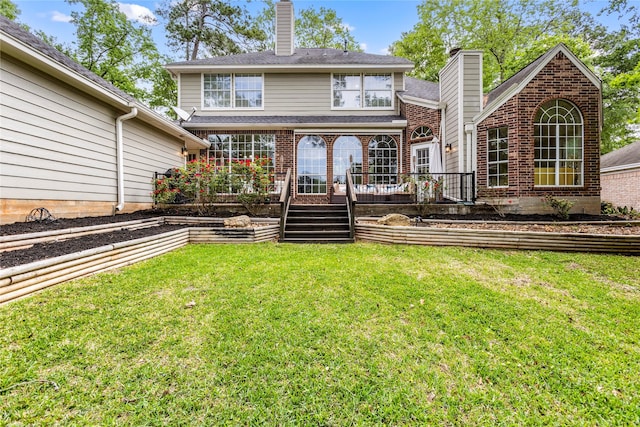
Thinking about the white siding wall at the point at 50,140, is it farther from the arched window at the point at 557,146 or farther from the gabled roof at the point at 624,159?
the gabled roof at the point at 624,159

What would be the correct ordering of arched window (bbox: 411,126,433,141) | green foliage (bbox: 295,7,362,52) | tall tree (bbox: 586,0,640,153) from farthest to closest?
1. green foliage (bbox: 295,7,362,52)
2. tall tree (bbox: 586,0,640,153)
3. arched window (bbox: 411,126,433,141)

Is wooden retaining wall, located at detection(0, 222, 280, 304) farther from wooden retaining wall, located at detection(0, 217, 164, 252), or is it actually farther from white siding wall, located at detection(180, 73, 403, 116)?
white siding wall, located at detection(180, 73, 403, 116)

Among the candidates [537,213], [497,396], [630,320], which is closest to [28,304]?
[497,396]

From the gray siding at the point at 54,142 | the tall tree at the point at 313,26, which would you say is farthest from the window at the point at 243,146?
the tall tree at the point at 313,26

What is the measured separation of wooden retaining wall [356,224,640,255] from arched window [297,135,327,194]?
188 inches

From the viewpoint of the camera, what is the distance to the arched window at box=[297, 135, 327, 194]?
415 inches

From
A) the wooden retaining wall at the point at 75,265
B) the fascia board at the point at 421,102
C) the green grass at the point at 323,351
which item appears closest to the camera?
the green grass at the point at 323,351

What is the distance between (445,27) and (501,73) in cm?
496

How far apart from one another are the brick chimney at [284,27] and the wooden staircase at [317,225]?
8.94 m

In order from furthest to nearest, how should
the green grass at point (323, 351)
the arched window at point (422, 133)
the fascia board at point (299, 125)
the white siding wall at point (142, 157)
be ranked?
the fascia board at point (299, 125) < the arched window at point (422, 133) < the white siding wall at point (142, 157) < the green grass at point (323, 351)

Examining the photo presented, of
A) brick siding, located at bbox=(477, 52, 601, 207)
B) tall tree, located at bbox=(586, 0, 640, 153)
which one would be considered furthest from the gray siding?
tall tree, located at bbox=(586, 0, 640, 153)

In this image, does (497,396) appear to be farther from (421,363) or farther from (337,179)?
(337,179)

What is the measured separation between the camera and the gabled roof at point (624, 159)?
11203 mm

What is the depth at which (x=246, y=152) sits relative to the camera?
10.6m
